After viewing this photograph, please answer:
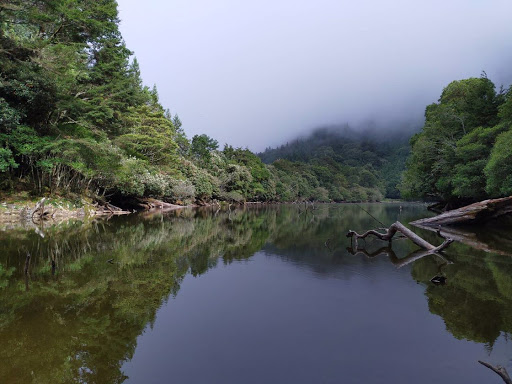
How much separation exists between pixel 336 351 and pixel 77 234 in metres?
13.9

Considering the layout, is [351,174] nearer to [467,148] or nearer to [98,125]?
[467,148]

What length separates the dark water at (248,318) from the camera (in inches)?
161

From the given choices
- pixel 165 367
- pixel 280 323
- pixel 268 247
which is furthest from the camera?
pixel 268 247

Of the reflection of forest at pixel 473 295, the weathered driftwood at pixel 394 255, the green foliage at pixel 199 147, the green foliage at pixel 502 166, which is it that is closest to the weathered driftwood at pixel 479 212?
the green foliage at pixel 502 166

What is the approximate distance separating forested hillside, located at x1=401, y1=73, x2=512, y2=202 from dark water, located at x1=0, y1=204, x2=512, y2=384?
37.3ft

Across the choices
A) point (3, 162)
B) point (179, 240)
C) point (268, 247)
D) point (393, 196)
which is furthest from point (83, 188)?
point (393, 196)

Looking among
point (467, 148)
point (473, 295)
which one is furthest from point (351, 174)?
point (473, 295)

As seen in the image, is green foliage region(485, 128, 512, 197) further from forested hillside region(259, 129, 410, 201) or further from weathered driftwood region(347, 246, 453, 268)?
forested hillside region(259, 129, 410, 201)

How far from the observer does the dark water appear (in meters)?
4.09

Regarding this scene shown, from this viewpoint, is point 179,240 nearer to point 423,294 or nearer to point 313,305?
point 313,305

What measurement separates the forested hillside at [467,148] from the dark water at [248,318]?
1137 cm

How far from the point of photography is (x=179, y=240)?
1443 centimetres

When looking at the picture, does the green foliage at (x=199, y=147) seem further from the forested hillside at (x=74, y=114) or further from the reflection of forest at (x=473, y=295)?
the reflection of forest at (x=473, y=295)

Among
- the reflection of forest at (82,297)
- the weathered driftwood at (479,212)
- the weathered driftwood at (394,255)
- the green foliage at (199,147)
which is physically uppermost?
the green foliage at (199,147)
